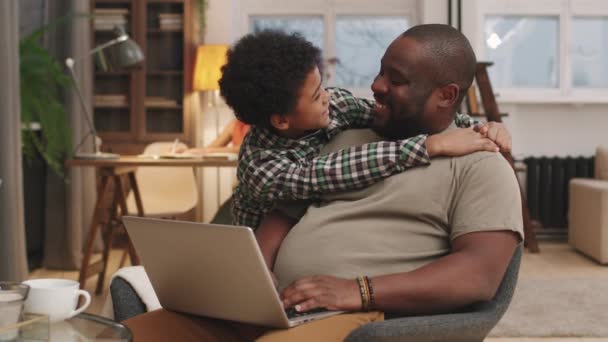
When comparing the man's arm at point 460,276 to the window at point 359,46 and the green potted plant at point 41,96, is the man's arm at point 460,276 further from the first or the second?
the window at point 359,46

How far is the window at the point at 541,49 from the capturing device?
19.9ft

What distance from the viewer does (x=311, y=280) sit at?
4.58ft

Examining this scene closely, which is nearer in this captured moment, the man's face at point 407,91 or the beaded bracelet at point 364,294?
the beaded bracelet at point 364,294

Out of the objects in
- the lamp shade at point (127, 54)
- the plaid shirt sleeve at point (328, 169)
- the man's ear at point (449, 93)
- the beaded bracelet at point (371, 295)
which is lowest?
the beaded bracelet at point (371, 295)

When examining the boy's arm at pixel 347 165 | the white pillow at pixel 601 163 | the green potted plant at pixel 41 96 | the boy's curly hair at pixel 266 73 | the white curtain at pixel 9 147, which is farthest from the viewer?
the white pillow at pixel 601 163

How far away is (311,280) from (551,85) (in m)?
5.18

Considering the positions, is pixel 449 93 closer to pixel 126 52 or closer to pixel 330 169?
pixel 330 169

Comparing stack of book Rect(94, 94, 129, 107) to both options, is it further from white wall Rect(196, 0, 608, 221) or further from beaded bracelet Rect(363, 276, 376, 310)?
beaded bracelet Rect(363, 276, 376, 310)

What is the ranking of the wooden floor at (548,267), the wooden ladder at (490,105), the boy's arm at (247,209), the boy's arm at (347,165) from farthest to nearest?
the wooden ladder at (490,105) → the wooden floor at (548,267) → the boy's arm at (247,209) → the boy's arm at (347,165)

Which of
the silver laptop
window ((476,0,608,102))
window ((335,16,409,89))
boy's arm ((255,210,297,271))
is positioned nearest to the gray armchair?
the silver laptop

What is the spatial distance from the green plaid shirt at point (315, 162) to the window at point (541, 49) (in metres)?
4.56

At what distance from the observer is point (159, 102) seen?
5.90 metres

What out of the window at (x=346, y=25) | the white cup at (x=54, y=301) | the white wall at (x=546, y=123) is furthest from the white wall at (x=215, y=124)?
the white cup at (x=54, y=301)

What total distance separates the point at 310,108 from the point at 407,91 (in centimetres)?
20
